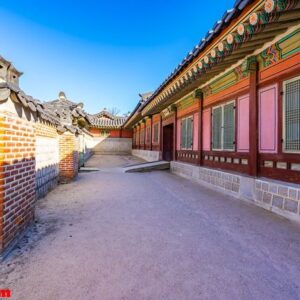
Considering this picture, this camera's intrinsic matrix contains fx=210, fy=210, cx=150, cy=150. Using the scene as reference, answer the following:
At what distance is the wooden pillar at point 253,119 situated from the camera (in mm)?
4461

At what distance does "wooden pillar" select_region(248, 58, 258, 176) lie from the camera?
4461mm

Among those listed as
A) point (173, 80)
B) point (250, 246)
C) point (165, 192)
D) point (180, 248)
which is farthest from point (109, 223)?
point (173, 80)

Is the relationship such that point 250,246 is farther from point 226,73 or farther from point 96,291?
point 226,73

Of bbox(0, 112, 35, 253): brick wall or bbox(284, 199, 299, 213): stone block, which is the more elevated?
bbox(0, 112, 35, 253): brick wall

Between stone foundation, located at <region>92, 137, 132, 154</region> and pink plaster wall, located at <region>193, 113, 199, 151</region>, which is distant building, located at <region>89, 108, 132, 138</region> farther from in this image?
pink plaster wall, located at <region>193, 113, 199, 151</region>

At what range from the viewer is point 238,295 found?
1.66 metres

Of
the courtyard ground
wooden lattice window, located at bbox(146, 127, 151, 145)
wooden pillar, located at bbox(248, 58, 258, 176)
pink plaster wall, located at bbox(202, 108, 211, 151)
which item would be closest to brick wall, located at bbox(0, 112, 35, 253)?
the courtyard ground

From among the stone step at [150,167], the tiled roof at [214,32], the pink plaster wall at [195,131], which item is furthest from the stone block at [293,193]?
the stone step at [150,167]

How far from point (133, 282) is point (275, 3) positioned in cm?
330

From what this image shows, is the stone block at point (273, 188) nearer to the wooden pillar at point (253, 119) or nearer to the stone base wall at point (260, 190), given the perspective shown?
the stone base wall at point (260, 190)

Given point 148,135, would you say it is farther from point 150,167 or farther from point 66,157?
point 66,157

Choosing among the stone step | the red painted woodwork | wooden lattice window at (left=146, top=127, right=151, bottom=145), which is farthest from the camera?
wooden lattice window at (left=146, top=127, right=151, bottom=145)

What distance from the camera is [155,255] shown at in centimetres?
226

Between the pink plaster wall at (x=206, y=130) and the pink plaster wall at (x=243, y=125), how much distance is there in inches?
56.6
